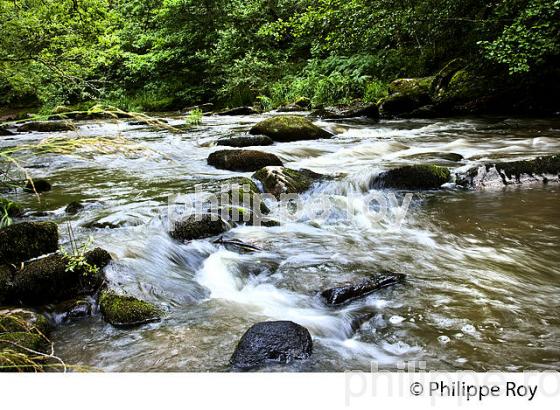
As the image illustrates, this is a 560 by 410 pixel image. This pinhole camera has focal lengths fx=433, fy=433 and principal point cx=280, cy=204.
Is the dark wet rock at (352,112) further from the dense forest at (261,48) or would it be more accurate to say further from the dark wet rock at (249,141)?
the dark wet rock at (249,141)

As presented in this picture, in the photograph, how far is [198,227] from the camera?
4699 millimetres

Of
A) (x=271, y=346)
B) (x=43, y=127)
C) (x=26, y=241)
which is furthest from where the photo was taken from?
(x=43, y=127)

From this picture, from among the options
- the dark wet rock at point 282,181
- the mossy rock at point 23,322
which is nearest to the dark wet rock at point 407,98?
the dark wet rock at point 282,181

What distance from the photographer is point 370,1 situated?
12.0m

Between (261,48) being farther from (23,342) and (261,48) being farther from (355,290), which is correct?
(23,342)

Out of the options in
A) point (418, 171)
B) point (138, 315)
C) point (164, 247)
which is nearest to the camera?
point (138, 315)

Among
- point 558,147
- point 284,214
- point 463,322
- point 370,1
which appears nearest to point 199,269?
point 284,214

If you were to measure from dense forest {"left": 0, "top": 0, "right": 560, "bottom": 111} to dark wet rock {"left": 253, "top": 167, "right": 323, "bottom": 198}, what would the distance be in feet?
8.11

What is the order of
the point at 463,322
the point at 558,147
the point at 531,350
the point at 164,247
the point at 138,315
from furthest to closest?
the point at 558,147 → the point at 164,247 → the point at 138,315 → the point at 463,322 → the point at 531,350

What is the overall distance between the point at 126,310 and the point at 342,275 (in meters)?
1.78

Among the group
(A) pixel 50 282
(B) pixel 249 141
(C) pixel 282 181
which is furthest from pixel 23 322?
(B) pixel 249 141
